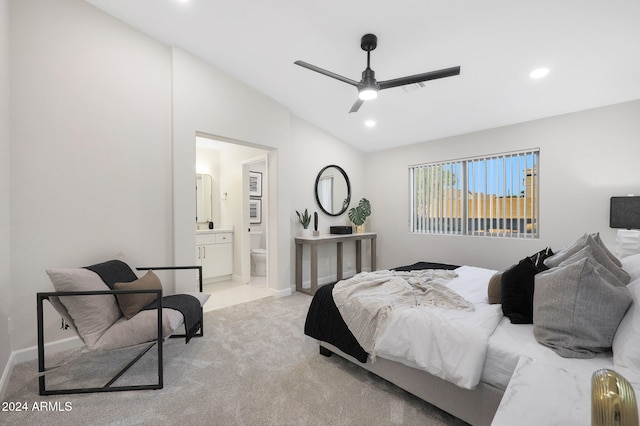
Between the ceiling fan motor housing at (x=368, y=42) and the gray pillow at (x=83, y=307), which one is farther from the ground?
the ceiling fan motor housing at (x=368, y=42)

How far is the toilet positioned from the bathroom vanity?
1.72 ft

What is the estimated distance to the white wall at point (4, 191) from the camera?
6.64 feet

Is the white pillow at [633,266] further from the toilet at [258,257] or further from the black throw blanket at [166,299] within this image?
the toilet at [258,257]

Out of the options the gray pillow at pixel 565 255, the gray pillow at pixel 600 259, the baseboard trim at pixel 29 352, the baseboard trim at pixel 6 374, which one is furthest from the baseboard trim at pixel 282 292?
the gray pillow at pixel 600 259

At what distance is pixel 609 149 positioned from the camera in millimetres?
3195

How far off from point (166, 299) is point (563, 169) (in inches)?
181

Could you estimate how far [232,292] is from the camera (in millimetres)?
4266

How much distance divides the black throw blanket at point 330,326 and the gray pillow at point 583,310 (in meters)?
1.08

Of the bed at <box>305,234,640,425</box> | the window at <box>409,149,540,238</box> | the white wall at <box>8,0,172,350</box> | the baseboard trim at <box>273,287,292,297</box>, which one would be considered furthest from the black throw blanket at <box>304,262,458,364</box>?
the window at <box>409,149,540,238</box>

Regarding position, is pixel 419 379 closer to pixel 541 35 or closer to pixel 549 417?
pixel 549 417

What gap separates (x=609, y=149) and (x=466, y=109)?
5.14ft

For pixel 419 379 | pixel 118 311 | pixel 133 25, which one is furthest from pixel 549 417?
pixel 133 25

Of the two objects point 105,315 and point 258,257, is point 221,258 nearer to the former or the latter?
point 258,257

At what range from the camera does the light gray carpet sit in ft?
5.45
